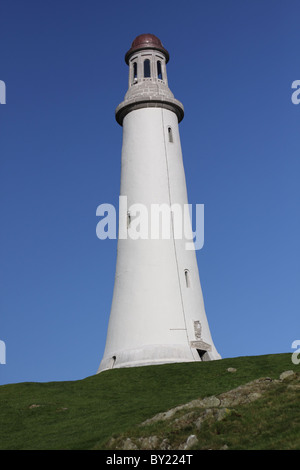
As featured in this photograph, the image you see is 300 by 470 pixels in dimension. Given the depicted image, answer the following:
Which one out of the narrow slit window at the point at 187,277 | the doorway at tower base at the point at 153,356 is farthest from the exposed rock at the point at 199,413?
the narrow slit window at the point at 187,277

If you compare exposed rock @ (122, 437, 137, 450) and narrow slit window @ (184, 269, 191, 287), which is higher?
narrow slit window @ (184, 269, 191, 287)

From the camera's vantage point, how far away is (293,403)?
64.8 feet

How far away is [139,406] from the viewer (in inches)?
1051

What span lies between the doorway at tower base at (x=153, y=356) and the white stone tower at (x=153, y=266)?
7 centimetres

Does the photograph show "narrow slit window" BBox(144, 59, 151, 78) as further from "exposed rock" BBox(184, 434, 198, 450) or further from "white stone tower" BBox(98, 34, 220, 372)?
"exposed rock" BBox(184, 434, 198, 450)

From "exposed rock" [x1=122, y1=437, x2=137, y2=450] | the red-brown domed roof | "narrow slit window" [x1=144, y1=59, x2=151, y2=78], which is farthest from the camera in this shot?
"narrow slit window" [x1=144, y1=59, x2=151, y2=78]

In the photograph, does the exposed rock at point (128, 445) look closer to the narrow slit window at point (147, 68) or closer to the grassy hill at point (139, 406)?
the grassy hill at point (139, 406)

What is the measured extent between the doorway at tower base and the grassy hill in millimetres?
1999

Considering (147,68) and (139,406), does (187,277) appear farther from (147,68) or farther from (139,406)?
(147,68)

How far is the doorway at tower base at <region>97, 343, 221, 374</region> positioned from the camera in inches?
1547

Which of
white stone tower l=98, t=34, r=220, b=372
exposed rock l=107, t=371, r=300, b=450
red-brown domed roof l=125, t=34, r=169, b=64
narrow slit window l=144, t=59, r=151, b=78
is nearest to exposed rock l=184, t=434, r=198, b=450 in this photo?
exposed rock l=107, t=371, r=300, b=450

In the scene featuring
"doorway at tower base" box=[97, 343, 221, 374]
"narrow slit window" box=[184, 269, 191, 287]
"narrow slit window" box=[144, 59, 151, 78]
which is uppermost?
"narrow slit window" box=[144, 59, 151, 78]
